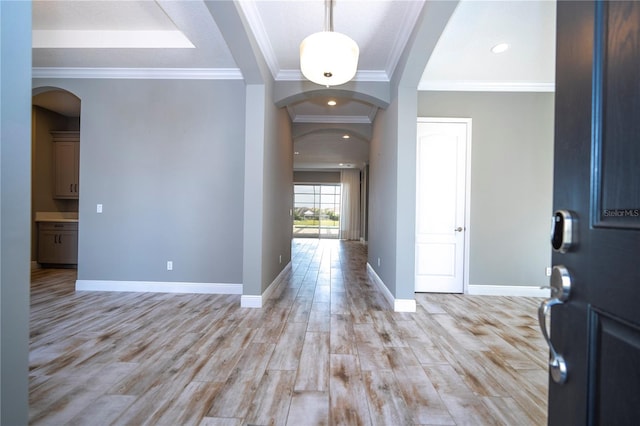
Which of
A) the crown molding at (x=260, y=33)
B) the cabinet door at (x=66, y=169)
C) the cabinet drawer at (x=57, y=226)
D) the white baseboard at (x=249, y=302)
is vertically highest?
A: the crown molding at (x=260, y=33)

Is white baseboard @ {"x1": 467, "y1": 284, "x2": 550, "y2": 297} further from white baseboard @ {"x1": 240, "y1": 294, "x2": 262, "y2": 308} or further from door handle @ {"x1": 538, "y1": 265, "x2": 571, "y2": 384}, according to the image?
A: door handle @ {"x1": 538, "y1": 265, "x2": 571, "y2": 384}

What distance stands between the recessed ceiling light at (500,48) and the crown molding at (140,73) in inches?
118

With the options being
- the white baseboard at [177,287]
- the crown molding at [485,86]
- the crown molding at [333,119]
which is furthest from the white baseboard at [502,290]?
the crown molding at [333,119]

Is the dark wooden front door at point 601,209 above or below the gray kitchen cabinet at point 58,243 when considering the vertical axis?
above

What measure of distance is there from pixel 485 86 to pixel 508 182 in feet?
4.36

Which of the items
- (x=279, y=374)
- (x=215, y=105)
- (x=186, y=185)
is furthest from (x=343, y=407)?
(x=215, y=105)

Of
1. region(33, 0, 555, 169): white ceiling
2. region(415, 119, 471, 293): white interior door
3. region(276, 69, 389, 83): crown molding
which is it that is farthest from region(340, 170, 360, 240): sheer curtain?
region(276, 69, 389, 83): crown molding

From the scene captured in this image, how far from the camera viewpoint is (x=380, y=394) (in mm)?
1810

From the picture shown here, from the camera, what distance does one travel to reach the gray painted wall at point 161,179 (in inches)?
155

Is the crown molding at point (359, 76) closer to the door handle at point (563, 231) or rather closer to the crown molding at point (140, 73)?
the crown molding at point (140, 73)

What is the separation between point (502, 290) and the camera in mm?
4004

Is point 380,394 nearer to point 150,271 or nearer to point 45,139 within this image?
point 150,271

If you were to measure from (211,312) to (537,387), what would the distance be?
2906 mm

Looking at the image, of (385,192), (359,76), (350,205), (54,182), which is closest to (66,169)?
(54,182)
